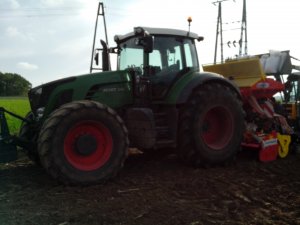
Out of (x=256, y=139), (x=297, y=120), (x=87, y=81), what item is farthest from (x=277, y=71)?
(x=87, y=81)

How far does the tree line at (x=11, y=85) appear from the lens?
92.6m

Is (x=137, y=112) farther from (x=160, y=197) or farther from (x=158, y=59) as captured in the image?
(x=160, y=197)

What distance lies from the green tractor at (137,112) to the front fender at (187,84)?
0.05 ft

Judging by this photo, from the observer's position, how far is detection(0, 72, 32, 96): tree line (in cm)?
9256

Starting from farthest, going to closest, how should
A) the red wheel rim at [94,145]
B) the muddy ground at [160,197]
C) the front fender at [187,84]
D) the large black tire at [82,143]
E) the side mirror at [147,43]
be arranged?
the front fender at [187,84] < the side mirror at [147,43] < the red wheel rim at [94,145] < the large black tire at [82,143] < the muddy ground at [160,197]

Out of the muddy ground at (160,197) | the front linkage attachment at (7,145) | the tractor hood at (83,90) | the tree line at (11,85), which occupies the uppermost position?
the tree line at (11,85)

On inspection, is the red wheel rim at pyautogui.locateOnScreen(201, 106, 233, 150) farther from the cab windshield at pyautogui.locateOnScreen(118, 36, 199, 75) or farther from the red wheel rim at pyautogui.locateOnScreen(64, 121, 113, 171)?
the red wheel rim at pyautogui.locateOnScreen(64, 121, 113, 171)

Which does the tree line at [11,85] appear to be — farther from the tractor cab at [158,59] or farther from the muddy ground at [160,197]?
the muddy ground at [160,197]

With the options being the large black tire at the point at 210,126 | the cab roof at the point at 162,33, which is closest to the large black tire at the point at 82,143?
the large black tire at the point at 210,126

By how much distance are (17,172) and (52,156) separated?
4.98 feet

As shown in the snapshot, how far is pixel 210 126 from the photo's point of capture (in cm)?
702

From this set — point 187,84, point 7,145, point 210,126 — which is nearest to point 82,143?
point 7,145

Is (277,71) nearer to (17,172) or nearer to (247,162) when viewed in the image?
(247,162)

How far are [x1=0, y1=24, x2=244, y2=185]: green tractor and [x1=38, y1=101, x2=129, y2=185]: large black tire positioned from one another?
1 cm
